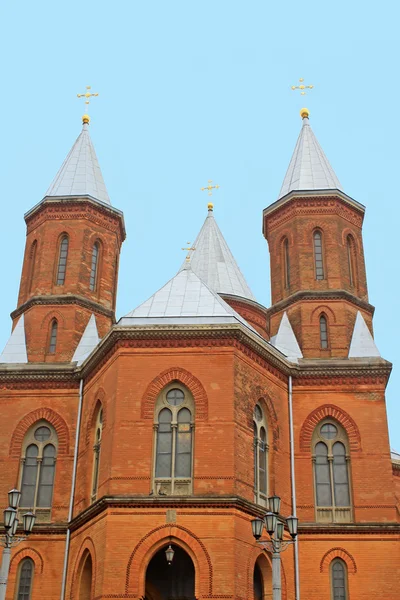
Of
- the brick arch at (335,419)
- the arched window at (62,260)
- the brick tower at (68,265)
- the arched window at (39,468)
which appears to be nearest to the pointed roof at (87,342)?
the brick tower at (68,265)

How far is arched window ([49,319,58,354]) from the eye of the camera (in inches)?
1166

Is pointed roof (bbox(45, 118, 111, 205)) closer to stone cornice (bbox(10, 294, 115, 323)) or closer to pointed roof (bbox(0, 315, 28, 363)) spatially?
stone cornice (bbox(10, 294, 115, 323))

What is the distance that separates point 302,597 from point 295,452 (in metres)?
4.48

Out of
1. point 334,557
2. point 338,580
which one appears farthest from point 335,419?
point 338,580

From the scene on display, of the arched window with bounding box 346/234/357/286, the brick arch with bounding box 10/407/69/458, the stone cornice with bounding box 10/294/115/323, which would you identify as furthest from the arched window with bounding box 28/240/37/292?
the arched window with bounding box 346/234/357/286

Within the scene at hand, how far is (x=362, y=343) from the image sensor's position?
28578 millimetres

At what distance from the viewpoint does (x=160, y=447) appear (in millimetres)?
23266

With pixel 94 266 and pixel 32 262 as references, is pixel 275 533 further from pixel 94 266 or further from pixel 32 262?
pixel 32 262

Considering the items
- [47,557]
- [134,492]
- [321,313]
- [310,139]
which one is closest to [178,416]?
[134,492]

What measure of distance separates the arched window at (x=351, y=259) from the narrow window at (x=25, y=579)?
1553 centimetres

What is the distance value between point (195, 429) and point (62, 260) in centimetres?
1113

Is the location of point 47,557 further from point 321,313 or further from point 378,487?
point 321,313

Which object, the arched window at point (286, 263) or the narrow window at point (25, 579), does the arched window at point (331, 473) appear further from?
the narrow window at point (25, 579)

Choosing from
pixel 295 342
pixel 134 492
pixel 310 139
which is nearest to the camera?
pixel 134 492
